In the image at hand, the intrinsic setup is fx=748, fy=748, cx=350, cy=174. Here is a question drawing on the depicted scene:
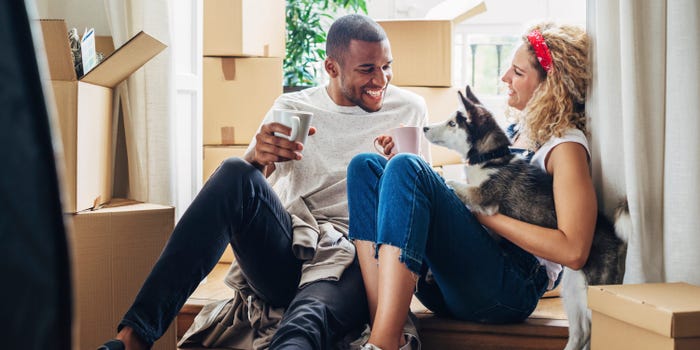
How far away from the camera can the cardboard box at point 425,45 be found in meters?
3.04

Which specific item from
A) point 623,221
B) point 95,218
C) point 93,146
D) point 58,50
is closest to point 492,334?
point 623,221

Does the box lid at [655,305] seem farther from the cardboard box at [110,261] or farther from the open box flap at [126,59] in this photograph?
the open box flap at [126,59]

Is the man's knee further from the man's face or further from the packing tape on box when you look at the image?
the packing tape on box

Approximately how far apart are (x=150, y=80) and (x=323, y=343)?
3.33ft

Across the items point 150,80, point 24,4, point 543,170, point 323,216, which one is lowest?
point 323,216

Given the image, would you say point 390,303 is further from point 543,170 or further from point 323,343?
point 543,170

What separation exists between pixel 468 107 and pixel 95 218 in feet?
3.13

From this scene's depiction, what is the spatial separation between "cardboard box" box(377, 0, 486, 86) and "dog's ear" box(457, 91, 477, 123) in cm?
139

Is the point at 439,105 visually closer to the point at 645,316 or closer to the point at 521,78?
the point at 521,78

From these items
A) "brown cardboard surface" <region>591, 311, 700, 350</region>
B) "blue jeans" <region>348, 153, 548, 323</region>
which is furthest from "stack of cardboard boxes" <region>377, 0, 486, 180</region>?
"brown cardboard surface" <region>591, 311, 700, 350</region>

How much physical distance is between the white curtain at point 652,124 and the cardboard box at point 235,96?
167 centimetres

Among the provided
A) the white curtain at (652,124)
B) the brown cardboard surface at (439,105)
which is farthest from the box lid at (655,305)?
the brown cardboard surface at (439,105)

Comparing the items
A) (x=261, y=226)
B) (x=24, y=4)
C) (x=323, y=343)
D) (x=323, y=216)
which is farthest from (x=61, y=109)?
(x=24, y=4)

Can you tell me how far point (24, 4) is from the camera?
266 mm
